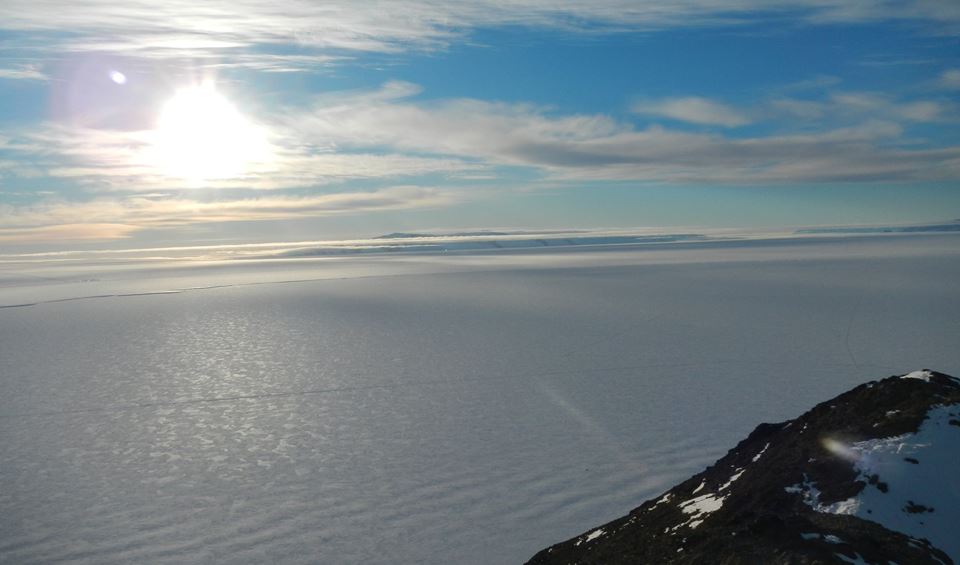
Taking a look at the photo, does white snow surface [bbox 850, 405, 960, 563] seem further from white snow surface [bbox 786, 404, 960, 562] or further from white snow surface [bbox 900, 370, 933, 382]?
white snow surface [bbox 900, 370, 933, 382]

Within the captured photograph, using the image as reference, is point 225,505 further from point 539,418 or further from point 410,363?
point 410,363

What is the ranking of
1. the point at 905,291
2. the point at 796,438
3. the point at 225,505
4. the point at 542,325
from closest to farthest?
the point at 796,438
the point at 225,505
the point at 542,325
the point at 905,291

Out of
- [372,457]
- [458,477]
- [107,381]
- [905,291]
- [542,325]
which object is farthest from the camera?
[905,291]

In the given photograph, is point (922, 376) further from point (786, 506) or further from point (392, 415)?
point (392, 415)

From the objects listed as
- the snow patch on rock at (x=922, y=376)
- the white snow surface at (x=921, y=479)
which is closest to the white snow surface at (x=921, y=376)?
the snow patch on rock at (x=922, y=376)

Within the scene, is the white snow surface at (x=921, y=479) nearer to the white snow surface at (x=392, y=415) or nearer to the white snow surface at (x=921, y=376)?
the white snow surface at (x=392, y=415)

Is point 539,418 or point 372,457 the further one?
point 539,418

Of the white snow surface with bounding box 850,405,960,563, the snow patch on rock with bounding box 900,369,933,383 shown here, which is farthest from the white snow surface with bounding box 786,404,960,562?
the snow patch on rock with bounding box 900,369,933,383

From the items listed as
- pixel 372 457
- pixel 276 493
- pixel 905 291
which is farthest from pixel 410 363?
pixel 905 291
